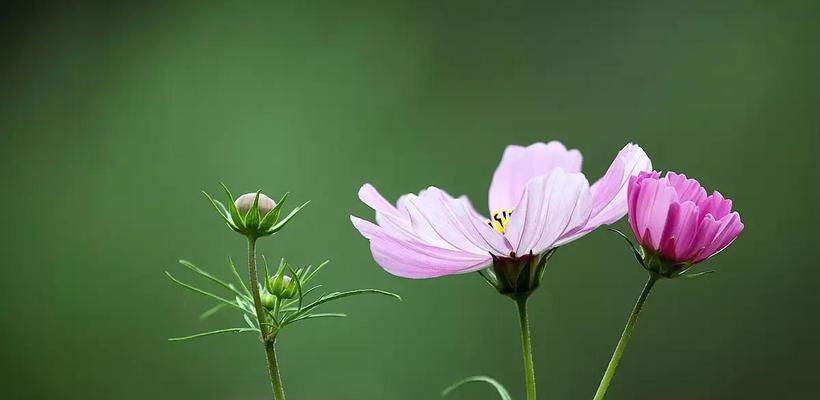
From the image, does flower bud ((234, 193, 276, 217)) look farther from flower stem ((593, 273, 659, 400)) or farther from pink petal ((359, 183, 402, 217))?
flower stem ((593, 273, 659, 400))

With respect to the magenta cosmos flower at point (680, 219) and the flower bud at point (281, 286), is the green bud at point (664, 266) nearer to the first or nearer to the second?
the magenta cosmos flower at point (680, 219)

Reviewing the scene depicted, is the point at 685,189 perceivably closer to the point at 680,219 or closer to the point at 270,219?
the point at 680,219

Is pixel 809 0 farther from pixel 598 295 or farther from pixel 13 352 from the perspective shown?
pixel 13 352

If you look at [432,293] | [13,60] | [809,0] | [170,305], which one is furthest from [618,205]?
[13,60]

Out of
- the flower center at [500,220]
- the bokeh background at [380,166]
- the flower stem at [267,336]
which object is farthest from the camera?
the bokeh background at [380,166]

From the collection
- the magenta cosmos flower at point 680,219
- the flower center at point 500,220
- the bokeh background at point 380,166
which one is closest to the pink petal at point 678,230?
the magenta cosmos flower at point 680,219

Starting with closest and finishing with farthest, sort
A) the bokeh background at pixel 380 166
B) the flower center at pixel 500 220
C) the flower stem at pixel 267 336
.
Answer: the flower stem at pixel 267 336 → the flower center at pixel 500 220 → the bokeh background at pixel 380 166

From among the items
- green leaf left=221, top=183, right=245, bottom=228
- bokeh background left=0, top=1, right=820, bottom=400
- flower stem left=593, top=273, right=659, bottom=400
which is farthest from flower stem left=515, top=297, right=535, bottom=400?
bokeh background left=0, top=1, right=820, bottom=400
